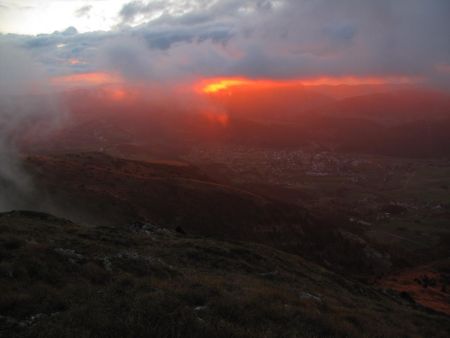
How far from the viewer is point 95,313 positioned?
8930 millimetres

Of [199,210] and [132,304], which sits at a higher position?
[132,304]

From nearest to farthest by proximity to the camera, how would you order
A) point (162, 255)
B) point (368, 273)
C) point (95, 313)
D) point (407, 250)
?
1. point (95, 313)
2. point (162, 255)
3. point (368, 273)
4. point (407, 250)

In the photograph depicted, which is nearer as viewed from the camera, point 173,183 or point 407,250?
point 173,183

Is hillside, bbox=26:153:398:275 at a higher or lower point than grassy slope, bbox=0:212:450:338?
lower

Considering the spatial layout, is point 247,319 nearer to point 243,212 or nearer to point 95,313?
point 95,313

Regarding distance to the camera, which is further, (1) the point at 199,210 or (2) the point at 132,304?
(1) the point at 199,210

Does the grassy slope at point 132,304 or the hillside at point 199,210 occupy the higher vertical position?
the grassy slope at point 132,304

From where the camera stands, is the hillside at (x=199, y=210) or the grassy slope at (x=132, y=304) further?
the hillside at (x=199, y=210)

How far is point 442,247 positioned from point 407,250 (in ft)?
30.8

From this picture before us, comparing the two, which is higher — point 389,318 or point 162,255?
point 162,255

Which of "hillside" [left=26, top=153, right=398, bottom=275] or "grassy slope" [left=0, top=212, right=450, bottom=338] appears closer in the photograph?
"grassy slope" [left=0, top=212, right=450, bottom=338]

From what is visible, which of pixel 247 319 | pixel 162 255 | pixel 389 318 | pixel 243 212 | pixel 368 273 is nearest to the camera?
pixel 247 319

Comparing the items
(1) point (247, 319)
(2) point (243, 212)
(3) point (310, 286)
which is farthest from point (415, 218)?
(1) point (247, 319)

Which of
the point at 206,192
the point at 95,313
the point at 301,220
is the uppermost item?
the point at 95,313
